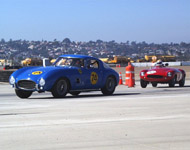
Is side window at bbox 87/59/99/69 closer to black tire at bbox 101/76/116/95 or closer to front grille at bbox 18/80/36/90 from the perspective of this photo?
black tire at bbox 101/76/116/95

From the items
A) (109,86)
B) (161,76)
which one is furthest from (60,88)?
(161,76)

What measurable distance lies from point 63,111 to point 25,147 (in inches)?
152

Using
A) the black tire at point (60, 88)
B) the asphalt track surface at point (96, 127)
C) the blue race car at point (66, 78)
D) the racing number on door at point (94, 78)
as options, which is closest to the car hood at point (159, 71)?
the blue race car at point (66, 78)

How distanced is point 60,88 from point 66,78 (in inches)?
14.2

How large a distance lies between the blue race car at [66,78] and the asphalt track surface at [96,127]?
2.69 m

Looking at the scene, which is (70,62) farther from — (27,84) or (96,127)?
(96,127)

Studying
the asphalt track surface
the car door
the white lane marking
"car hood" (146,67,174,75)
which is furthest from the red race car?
the white lane marking

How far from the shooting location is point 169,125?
807 cm

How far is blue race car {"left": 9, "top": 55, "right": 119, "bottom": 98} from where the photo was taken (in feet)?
46.1

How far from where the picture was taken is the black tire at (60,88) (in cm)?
1420

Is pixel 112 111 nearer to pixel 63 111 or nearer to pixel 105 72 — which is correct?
pixel 63 111

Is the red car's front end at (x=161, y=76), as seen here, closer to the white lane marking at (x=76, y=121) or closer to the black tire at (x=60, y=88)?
the black tire at (x=60, y=88)

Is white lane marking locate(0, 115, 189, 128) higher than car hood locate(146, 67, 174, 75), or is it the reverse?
car hood locate(146, 67, 174, 75)

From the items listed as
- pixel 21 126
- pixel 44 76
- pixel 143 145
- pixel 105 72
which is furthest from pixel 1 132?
pixel 105 72
